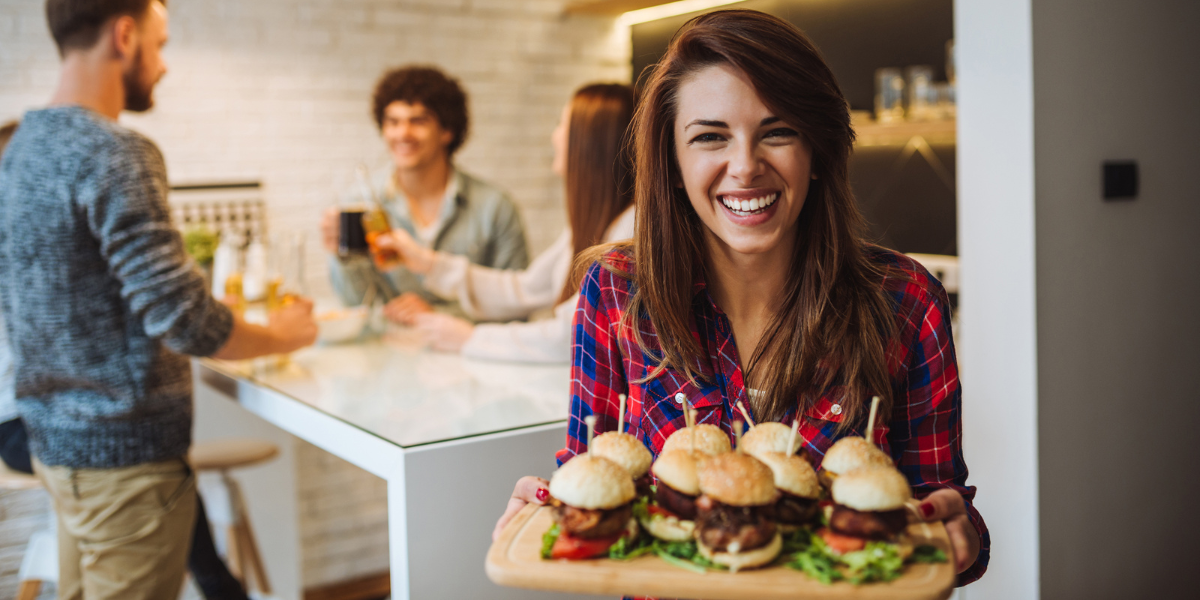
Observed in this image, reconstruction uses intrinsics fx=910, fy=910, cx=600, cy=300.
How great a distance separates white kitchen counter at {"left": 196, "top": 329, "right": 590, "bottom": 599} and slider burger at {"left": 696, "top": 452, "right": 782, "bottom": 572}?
27.3 inches

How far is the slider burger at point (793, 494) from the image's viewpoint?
0.96 meters

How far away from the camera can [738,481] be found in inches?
36.8

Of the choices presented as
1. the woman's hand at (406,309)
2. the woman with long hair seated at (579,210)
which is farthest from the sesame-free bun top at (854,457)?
the woman's hand at (406,309)

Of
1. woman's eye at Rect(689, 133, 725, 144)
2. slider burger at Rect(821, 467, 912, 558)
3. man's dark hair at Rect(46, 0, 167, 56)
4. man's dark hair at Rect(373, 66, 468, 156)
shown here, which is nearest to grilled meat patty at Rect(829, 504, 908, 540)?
slider burger at Rect(821, 467, 912, 558)

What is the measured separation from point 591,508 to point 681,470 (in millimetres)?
108

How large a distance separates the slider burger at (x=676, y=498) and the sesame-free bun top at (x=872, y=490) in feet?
0.49

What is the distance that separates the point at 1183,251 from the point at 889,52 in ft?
5.20

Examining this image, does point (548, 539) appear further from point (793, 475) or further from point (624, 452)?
point (793, 475)

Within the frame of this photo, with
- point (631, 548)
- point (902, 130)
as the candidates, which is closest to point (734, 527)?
point (631, 548)

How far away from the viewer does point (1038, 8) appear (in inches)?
74.3

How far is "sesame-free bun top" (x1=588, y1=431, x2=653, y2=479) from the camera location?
1.05 meters

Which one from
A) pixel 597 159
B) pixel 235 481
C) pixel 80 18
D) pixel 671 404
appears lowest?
pixel 235 481

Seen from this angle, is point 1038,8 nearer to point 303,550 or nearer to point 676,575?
point 676,575

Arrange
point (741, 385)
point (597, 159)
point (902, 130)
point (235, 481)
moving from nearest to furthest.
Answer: point (741, 385) < point (597, 159) < point (235, 481) < point (902, 130)
